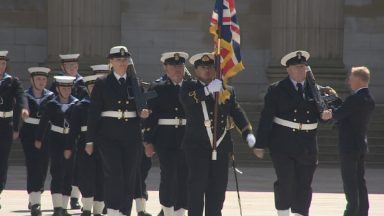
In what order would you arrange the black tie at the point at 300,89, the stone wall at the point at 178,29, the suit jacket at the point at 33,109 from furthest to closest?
the stone wall at the point at 178,29 → the suit jacket at the point at 33,109 → the black tie at the point at 300,89

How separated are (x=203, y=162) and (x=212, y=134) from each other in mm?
318

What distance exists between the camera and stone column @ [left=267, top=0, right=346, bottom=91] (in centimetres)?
2408

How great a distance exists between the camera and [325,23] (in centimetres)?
2409

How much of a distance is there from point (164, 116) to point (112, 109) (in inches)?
48.3

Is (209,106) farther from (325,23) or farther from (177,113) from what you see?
(325,23)

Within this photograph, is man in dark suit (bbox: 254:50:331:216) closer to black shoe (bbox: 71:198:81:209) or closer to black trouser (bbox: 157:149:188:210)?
black trouser (bbox: 157:149:188:210)

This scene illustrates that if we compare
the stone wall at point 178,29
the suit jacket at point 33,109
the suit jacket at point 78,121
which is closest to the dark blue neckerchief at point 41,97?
the suit jacket at point 33,109

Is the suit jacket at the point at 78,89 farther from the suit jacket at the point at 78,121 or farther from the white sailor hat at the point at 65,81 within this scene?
the suit jacket at the point at 78,121

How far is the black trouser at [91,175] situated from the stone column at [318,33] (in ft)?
32.1

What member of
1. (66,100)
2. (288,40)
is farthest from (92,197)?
(288,40)

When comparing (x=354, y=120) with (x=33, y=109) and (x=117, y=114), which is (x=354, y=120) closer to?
(x=117, y=114)

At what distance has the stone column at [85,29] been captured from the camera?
79.5ft

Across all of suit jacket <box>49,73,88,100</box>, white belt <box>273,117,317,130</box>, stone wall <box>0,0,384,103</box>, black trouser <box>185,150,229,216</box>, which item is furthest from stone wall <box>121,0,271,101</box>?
black trouser <box>185,150,229,216</box>

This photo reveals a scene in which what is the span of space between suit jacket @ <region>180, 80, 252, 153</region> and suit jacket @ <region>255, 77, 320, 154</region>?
0.20 metres
